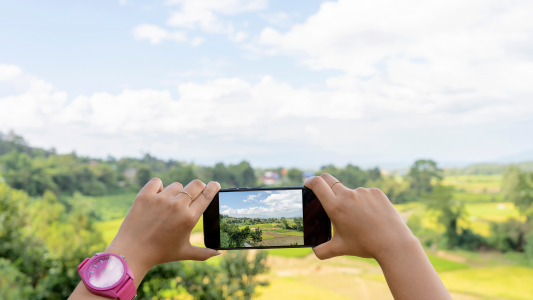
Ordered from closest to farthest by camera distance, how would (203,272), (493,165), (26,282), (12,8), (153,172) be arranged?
1. (26,282)
2. (203,272)
3. (153,172)
4. (12,8)
5. (493,165)

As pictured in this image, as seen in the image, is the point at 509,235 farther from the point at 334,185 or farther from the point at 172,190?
the point at 172,190

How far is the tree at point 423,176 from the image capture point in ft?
15.8

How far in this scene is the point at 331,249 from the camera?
0.63 metres

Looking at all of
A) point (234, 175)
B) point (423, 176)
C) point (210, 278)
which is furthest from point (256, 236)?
point (423, 176)

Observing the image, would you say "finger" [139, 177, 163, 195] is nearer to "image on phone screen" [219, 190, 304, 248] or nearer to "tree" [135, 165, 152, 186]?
"image on phone screen" [219, 190, 304, 248]

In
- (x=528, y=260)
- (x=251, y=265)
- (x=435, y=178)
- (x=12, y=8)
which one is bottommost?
(x=528, y=260)

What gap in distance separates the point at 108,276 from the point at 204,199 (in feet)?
Result: 0.68

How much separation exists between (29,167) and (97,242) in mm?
1949

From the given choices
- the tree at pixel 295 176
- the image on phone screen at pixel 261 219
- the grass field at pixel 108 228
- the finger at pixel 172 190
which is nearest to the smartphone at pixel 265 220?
the image on phone screen at pixel 261 219

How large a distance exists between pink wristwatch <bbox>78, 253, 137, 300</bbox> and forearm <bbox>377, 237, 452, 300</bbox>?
1.41 feet

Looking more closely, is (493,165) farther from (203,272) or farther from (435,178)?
(203,272)

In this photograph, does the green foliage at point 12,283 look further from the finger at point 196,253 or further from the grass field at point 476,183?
the grass field at point 476,183

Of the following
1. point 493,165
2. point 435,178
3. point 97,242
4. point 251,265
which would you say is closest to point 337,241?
point 251,265

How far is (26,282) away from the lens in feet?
7.63
